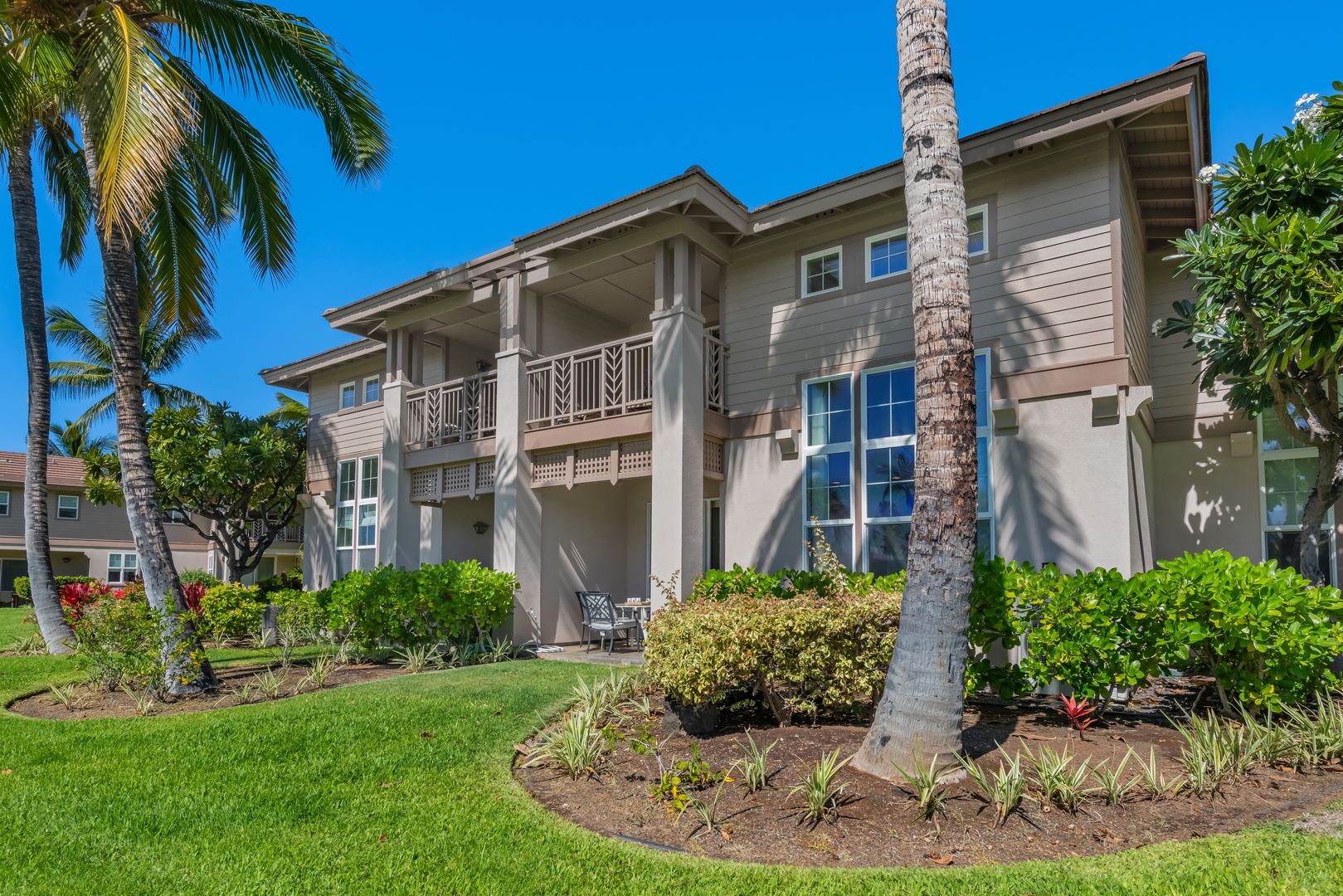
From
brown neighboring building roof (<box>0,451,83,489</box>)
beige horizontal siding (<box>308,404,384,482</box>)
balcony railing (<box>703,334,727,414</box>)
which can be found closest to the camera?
balcony railing (<box>703,334,727,414</box>)

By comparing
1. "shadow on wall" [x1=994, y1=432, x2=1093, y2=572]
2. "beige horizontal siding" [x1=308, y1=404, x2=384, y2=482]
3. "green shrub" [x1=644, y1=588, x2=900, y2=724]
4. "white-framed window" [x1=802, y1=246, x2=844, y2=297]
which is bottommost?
"green shrub" [x1=644, y1=588, x2=900, y2=724]

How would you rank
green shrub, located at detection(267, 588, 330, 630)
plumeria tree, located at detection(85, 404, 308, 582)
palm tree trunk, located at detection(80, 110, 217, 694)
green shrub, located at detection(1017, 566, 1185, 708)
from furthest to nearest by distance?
plumeria tree, located at detection(85, 404, 308, 582) → green shrub, located at detection(267, 588, 330, 630) → palm tree trunk, located at detection(80, 110, 217, 694) → green shrub, located at detection(1017, 566, 1185, 708)

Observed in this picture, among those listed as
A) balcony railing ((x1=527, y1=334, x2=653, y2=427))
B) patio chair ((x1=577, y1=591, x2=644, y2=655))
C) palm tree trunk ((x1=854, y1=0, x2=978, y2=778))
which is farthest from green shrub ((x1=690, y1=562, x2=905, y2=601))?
balcony railing ((x1=527, y1=334, x2=653, y2=427))

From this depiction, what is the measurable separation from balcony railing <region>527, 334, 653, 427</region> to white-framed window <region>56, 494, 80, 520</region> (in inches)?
1313

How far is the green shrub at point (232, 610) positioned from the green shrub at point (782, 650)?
1119cm

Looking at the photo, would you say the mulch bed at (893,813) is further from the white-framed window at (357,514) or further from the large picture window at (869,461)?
the white-framed window at (357,514)

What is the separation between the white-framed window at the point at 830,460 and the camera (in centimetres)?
1090

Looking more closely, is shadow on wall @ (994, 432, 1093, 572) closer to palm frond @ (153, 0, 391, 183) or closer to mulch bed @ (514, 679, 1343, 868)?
mulch bed @ (514, 679, 1343, 868)

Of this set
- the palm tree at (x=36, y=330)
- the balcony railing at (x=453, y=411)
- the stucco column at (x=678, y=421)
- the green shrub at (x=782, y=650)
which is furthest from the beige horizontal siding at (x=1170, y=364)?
the palm tree at (x=36, y=330)

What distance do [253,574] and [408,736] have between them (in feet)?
96.1

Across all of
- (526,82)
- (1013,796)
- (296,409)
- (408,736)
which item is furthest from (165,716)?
(296,409)

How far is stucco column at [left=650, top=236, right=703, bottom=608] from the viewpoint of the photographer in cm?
1123

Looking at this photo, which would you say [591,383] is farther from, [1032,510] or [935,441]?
[935,441]

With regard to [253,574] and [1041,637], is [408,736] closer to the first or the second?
[1041,637]
